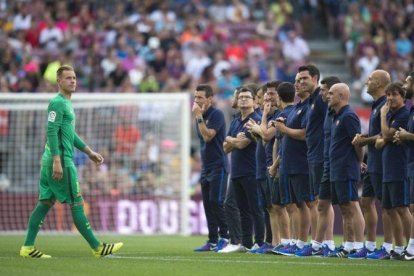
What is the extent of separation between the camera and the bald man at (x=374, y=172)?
14.4 meters

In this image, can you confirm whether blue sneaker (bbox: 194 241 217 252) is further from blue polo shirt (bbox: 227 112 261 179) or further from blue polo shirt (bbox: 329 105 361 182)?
blue polo shirt (bbox: 329 105 361 182)

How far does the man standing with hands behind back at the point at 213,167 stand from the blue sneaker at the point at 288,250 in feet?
5.38

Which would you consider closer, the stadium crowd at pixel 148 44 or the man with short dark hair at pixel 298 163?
the man with short dark hair at pixel 298 163

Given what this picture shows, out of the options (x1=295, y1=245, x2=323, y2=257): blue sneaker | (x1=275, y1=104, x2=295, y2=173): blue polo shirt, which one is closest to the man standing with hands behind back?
(x1=275, y1=104, x2=295, y2=173): blue polo shirt

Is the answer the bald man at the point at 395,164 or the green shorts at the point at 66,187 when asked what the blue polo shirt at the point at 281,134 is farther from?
the green shorts at the point at 66,187

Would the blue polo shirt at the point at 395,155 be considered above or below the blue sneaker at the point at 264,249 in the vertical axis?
above

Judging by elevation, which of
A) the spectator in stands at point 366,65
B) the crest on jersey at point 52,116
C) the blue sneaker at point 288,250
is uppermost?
the spectator in stands at point 366,65

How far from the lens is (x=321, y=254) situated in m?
15.1

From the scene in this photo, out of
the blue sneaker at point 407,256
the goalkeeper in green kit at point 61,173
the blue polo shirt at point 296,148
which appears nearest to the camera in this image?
the blue sneaker at point 407,256

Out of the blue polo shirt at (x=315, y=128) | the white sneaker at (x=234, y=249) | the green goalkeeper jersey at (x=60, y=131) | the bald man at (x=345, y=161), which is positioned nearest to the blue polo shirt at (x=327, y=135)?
the bald man at (x=345, y=161)

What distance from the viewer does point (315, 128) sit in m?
15.1

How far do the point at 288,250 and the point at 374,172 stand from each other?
6.14ft

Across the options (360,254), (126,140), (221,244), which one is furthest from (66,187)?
(126,140)

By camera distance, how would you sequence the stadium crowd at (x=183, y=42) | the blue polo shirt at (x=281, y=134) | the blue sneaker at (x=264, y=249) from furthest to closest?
the stadium crowd at (x=183, y=42), the blue sneaker at (x=264, y=249), the blue polo shirt at (x=281, y=134)
